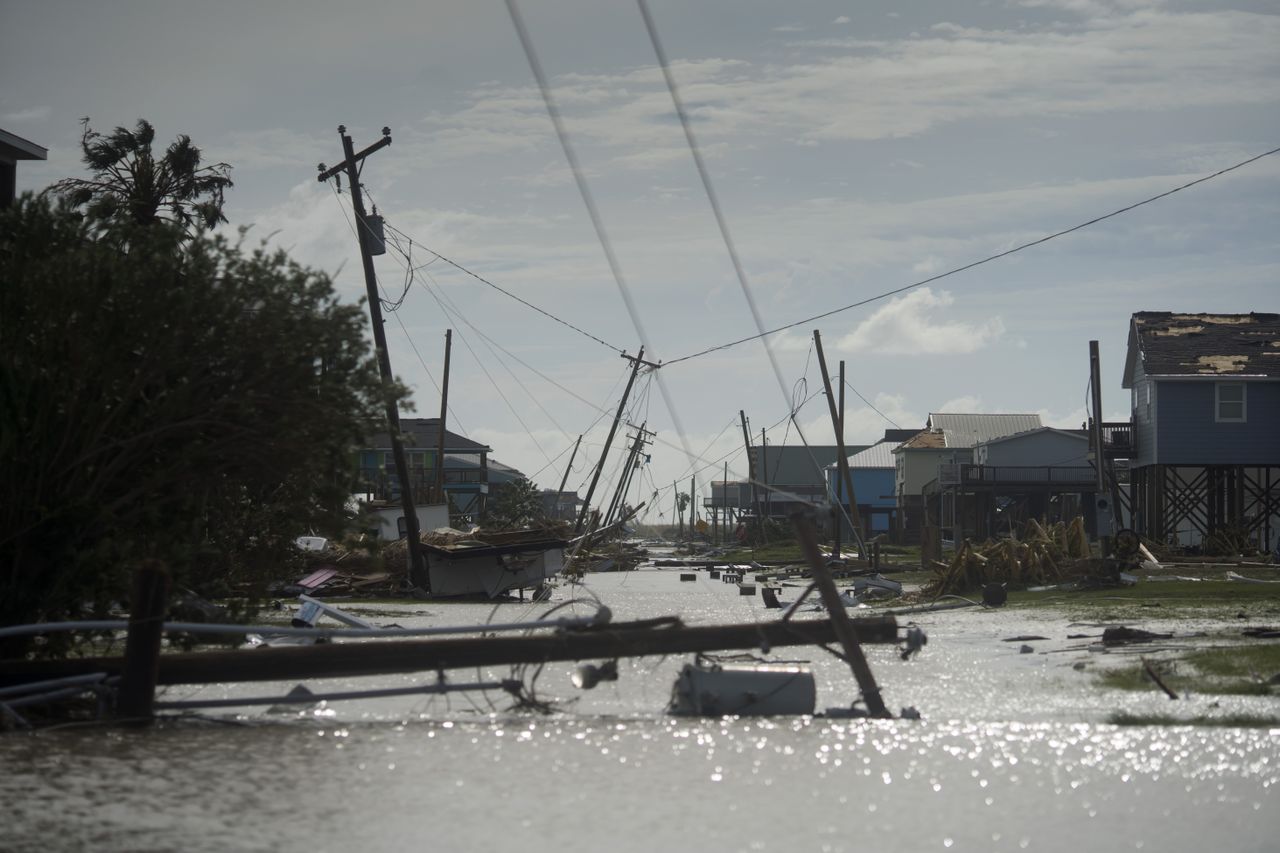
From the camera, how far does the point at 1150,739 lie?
38.7 feet

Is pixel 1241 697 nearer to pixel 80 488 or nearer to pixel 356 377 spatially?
pixel 356 377

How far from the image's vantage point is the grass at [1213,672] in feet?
47.4

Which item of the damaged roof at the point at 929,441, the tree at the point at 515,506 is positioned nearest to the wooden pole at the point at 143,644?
the tree at the point at 515,506

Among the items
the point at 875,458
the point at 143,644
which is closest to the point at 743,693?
the point at 143,644

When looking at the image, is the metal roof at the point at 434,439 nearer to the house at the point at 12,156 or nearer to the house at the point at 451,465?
the house at the point at 451,465

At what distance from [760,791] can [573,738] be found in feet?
8.46

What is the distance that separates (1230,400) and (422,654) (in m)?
41.4

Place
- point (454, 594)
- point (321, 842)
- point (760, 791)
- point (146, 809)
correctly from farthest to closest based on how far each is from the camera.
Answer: point (454, 594), point (760, 791), point (146, 809), point (321, 842)

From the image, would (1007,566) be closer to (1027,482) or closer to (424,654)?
(424,654)

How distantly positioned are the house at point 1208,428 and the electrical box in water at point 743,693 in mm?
37024

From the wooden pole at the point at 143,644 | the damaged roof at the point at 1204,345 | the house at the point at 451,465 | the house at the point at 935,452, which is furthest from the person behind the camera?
the house at the point at 935,452

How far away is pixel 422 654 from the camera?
1336 centimetres

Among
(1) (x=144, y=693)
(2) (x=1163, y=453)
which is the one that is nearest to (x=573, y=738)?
(1) (x=144, y=693)

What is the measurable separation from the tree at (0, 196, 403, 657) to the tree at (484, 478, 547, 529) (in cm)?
5098
